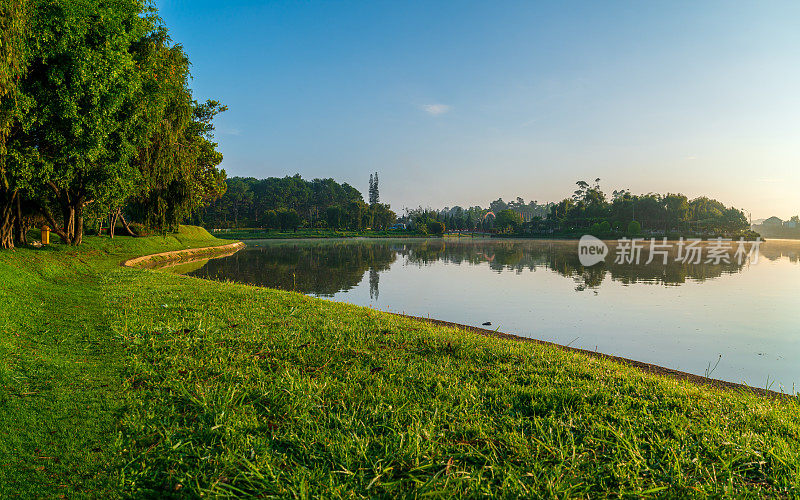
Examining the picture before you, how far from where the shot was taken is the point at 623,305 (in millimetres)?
11133

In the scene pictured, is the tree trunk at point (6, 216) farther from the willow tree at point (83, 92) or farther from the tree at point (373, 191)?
the tree at point (373, 191)

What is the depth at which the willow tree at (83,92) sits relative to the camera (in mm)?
10578

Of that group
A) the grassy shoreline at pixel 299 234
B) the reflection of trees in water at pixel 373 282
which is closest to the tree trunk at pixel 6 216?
the reflection of trees in water at pixel 373 282

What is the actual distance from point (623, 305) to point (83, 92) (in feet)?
55.8

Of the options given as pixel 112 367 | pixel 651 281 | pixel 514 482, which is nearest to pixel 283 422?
pixel 514 482

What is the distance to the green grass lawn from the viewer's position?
90.0 inches

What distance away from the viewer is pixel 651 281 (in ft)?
52.6

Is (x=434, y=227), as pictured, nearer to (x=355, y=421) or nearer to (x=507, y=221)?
(x=507, y=221)

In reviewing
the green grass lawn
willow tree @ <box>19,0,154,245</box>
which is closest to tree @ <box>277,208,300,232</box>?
willow tree @ <box>19,0,154,245</box>

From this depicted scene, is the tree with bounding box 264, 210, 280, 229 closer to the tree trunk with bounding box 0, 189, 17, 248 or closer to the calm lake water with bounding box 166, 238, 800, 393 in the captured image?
the calm lake water with bounding box 166, 238, 800, 393

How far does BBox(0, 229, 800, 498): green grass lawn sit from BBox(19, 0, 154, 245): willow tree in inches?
352

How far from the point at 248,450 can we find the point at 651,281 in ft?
58.3

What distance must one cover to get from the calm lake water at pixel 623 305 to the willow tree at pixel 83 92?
5.92m

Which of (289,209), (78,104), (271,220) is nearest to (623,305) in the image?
(78,104)
